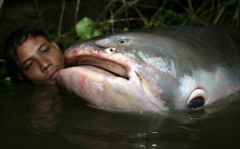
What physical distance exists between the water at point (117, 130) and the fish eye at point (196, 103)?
45 millimetres

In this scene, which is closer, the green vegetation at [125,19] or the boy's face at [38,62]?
the boy's face at [38,62]

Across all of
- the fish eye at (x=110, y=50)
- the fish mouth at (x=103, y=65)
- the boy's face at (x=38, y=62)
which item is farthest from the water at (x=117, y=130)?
the boy's face at (x=38, y=62)

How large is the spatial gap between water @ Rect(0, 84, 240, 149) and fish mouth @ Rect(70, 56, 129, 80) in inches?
9.4

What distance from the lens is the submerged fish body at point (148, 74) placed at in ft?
3.20

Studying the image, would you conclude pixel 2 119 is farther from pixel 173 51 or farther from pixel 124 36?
pixel 173 51

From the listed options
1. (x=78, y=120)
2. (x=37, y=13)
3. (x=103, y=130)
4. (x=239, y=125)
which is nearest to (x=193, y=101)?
(x=239, y=125)

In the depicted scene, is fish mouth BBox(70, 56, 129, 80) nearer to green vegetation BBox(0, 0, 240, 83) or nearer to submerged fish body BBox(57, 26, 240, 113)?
submerged fish body BBox(57, 26, 240, 113)

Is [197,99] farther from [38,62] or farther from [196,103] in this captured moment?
[38,62]

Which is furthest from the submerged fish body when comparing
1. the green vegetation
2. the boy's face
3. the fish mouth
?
the green vegetation

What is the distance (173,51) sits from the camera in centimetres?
106

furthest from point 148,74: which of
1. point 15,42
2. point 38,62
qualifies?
point 15,42

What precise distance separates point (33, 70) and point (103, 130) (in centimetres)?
177

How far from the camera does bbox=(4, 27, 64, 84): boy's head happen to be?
2342 millimetres

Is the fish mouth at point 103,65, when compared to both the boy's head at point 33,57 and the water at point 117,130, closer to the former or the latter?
the water at point 117,130
